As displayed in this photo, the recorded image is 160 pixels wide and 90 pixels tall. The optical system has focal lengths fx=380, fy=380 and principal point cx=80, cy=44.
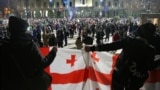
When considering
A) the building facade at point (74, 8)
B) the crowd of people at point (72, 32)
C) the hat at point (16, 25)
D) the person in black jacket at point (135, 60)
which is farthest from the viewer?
the building facade at point (74, 8)

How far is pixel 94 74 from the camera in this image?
17.8 feet

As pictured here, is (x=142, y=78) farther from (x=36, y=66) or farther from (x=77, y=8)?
(x=77, y=8)

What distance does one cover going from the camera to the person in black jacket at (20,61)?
→ 4.09 metres

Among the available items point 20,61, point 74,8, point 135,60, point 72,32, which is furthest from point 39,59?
point 74,8

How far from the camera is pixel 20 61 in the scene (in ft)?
13.6

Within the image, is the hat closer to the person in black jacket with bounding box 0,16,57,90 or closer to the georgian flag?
the person in black jacket with bounding box 0,16,57,90

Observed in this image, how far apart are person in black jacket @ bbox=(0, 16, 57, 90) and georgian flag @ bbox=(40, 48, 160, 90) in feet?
4.14

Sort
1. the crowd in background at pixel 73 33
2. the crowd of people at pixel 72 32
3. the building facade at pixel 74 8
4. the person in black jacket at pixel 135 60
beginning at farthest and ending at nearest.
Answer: the building facade at pixel 74 8
the crowd of people at pixel 72 32
the crowd in background at pixel 73 33
the person in black jacket at pixel 135 60

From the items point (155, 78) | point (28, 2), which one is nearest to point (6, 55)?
point (155, 78)

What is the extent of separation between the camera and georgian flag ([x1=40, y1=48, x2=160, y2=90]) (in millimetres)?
5422

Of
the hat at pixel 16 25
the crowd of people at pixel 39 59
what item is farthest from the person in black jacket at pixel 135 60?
the hat at pixel 16 25

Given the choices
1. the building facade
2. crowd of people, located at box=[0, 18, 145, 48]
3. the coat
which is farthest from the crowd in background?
the building facade

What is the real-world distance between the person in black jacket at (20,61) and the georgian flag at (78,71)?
1.26m

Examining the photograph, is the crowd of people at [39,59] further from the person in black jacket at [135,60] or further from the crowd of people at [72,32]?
the crowd of people at [72,32]
